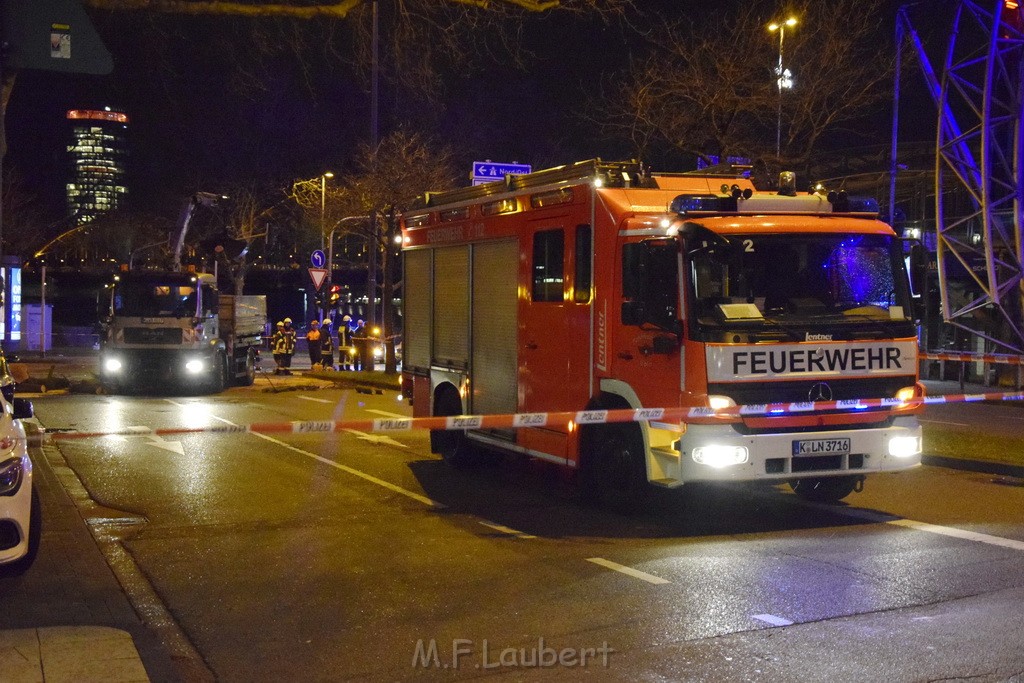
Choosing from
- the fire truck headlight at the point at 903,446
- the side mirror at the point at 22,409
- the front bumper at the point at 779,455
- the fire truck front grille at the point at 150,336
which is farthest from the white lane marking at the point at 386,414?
the side mirror at the point at 22,409

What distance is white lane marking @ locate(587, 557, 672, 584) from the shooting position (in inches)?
292

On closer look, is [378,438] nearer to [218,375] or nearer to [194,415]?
[194,415]

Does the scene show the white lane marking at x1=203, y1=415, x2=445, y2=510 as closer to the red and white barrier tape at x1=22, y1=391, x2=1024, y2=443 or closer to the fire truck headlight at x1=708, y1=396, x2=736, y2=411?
the red and white barrier tape at x1=22, y1=391, x2=1024, y2=443

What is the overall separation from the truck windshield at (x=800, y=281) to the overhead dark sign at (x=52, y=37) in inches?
204

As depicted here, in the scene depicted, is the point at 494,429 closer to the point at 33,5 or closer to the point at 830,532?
the point at 830,532

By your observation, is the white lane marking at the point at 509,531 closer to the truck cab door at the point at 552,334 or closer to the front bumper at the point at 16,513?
the truck cab door at the point at 552,334

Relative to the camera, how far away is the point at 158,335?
2348cm

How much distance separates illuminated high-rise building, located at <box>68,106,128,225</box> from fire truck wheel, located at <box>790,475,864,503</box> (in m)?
72.5

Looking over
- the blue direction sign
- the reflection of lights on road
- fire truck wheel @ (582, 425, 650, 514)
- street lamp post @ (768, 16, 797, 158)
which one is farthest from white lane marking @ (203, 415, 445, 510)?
street lamp post @ (768, 16, 797, 158)

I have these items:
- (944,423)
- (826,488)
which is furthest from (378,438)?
(944,423)

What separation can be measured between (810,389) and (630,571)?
7.87 feet

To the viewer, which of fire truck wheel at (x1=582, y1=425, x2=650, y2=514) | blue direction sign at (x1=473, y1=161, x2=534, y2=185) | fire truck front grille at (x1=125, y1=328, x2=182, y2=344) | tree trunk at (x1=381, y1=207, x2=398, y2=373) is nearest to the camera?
fire truck wheel at (x1=582, y1=425, x2=650, y2=514)

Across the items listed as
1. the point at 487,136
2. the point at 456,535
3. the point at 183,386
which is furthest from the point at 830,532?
the point at 487,136

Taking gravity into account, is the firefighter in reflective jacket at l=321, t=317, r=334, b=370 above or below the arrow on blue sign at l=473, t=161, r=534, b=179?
below
